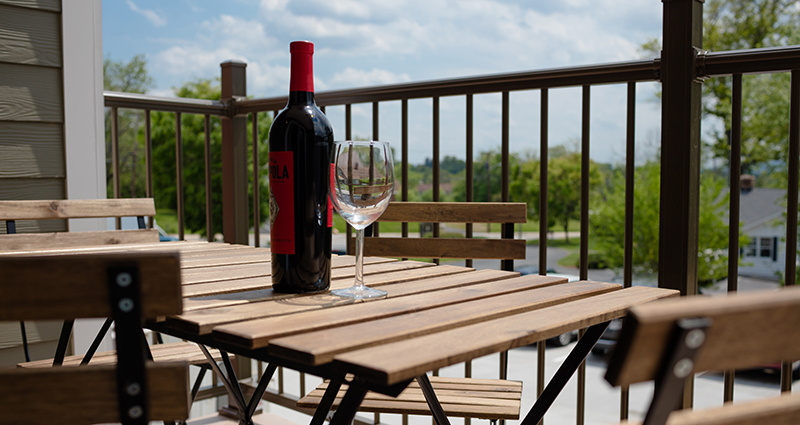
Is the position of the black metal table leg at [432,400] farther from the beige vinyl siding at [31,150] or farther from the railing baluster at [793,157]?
the beige vinyl siding at [31,150]

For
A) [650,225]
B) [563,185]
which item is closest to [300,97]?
[650,225]

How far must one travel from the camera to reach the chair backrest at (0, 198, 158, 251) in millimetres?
1796

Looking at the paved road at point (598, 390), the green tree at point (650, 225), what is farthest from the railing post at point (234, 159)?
the green tree at point (650, 225)

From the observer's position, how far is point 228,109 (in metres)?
3.07

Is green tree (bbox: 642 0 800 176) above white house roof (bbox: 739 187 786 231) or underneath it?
above

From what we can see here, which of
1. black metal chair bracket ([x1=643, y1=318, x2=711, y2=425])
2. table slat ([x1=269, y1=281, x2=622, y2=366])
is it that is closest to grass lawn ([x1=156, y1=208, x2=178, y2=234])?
table slat ([x1=269, y1=281, x2=622, y2=366])

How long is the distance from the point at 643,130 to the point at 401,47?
37.7 metres

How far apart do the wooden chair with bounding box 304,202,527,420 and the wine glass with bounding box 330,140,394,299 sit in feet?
2.13

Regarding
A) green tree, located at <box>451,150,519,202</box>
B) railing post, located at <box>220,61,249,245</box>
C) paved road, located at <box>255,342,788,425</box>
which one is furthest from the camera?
green tree, located at <box>451,150,519,202</box>

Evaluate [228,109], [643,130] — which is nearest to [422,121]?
[643,130]

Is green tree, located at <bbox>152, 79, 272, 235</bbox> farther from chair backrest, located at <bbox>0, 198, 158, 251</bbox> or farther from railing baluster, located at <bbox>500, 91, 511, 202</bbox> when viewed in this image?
railing baluster, located at <bbox>500, 91, 511, 202</bbox>

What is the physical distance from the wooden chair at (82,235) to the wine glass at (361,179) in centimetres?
99

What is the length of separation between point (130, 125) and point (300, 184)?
131 ft

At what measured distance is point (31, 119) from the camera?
7.89 feet
